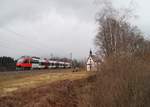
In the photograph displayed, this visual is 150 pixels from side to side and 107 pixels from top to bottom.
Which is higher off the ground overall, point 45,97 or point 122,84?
point 122,84

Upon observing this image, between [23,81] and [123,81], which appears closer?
[123,81]

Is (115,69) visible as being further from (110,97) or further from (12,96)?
(12,96)

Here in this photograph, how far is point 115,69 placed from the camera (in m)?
12.9

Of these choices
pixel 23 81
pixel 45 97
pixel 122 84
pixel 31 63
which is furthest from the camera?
pixel 31 63

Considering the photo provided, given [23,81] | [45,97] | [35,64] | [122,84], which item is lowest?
[45,97]

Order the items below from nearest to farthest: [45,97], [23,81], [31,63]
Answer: [45,97], [23,81], [31,63]

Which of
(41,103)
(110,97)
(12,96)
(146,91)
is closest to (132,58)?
A: (146,91)

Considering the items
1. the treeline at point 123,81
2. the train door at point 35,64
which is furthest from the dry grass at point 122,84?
the train door at point 35,64

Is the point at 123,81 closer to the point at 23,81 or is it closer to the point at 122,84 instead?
the point at 122,84

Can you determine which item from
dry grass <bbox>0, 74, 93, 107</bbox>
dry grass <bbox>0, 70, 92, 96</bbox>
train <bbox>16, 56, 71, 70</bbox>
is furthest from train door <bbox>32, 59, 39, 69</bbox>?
dry grass <bbox>0, 74, 93, 107</bbox>

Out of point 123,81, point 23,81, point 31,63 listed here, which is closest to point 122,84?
point 123,81

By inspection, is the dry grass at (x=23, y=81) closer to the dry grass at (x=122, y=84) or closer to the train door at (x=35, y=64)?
the dry grass at (x=122, y=84)

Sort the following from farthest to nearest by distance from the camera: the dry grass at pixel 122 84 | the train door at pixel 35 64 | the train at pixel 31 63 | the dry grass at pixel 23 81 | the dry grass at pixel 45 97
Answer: the train door at pixel 35 64 → the train at pixel 31 63 → the dry grass at pixel 23 81 → the dry grass at pixel 45 97 → the dry grass at pixel 122 84

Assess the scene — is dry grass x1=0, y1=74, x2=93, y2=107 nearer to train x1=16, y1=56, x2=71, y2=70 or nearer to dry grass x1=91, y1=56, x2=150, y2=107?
dry grass x1=91, y1=56, x2=150, y2=107
